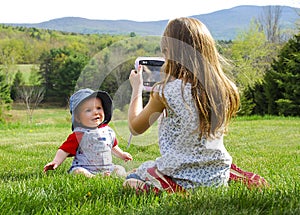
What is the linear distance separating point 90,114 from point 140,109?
3.22 feet

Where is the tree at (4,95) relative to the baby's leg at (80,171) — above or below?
below

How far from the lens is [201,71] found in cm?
275

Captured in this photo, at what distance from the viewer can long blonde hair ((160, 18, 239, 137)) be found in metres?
2.70

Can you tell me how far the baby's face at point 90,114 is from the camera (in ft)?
12.3

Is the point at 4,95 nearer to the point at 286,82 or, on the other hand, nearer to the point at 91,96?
the point at 286,82

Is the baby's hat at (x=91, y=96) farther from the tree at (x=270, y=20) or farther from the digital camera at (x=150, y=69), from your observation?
the tree at (x=270, y=20)

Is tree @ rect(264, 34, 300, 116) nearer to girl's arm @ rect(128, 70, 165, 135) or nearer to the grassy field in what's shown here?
the grassy field

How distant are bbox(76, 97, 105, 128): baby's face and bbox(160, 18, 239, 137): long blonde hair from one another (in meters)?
1.09

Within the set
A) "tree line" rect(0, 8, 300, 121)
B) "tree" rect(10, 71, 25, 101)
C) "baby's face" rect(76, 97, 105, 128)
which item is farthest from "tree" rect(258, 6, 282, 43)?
"baby's face" rect(76, 97, 105, 128)

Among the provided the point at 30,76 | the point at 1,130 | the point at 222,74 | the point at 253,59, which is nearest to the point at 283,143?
the point at 222,74

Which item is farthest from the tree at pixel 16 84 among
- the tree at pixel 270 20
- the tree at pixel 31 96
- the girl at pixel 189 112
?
the girl at pixel 189 112

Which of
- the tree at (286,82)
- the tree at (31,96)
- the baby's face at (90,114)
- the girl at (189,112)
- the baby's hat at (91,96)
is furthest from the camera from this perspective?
the tree at (31,96)

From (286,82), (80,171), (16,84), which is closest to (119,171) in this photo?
(80,171)

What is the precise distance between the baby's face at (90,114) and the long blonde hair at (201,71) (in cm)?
109
